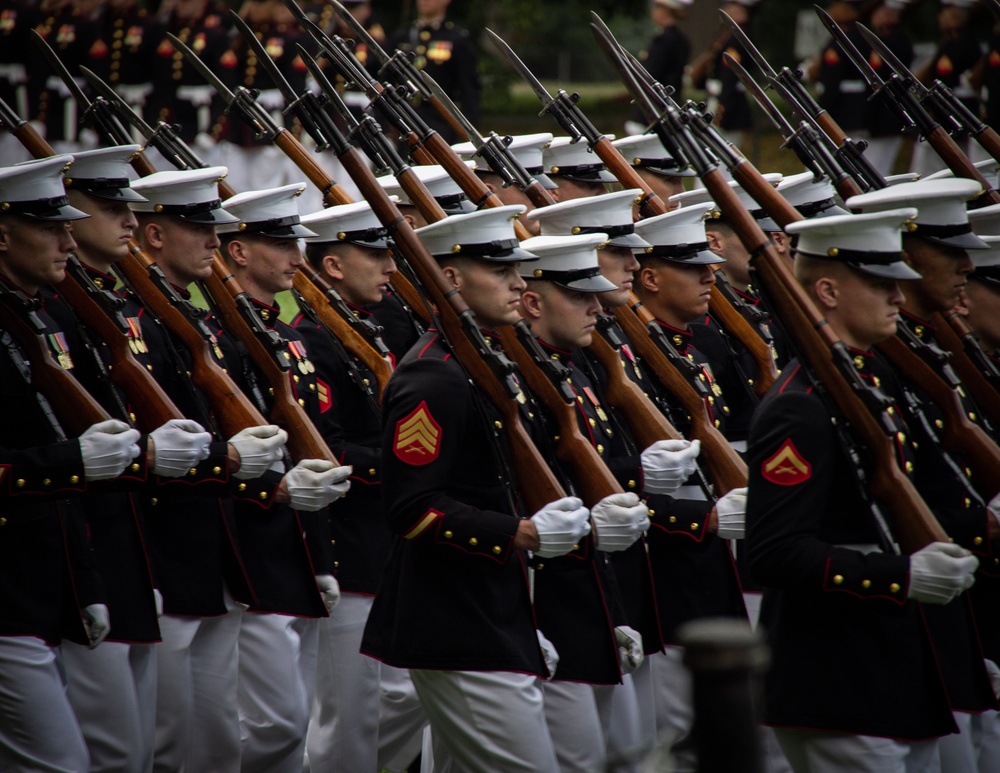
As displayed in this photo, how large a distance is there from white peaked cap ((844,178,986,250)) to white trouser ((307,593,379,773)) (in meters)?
2.83

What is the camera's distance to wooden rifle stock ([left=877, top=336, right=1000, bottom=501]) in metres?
4.75

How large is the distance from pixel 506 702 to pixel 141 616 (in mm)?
1508

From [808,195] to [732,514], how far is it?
2468 millimetres

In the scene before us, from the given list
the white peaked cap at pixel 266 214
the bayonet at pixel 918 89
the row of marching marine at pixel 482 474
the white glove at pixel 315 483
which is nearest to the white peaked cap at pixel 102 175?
the row of marching marine at pixel 482 474

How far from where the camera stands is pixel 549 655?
4.71 m

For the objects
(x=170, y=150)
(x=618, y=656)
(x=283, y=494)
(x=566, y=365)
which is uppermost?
(x=170, y=150)

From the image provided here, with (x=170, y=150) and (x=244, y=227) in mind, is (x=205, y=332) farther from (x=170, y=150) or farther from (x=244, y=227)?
(x=170, y=150)

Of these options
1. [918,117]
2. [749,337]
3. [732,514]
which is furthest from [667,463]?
[918,117]

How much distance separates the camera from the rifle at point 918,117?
6.83m

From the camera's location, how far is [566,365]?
5.21m

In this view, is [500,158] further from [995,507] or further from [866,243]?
[995,507]

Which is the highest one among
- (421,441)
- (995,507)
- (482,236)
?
(482,236)

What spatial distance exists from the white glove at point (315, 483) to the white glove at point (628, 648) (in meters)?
1.24

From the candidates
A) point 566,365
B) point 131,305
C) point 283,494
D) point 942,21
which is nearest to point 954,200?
point 566,365
